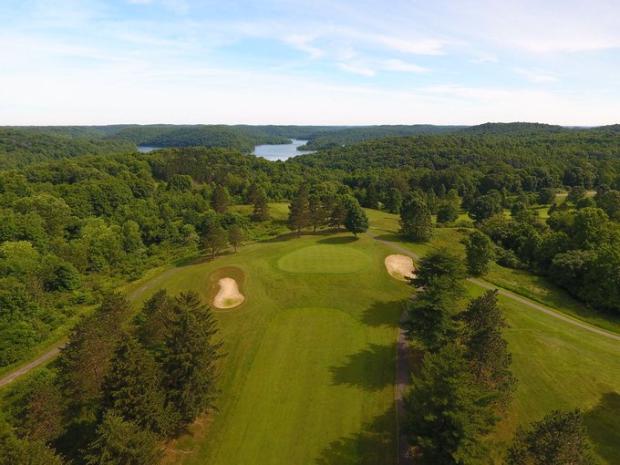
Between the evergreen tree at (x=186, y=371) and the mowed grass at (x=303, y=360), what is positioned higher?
the evergreen tree at (x=186, y=371)

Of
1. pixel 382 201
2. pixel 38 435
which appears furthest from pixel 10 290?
pixel 382 201

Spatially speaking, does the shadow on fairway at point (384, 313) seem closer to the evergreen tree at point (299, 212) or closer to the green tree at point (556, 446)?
the green tree at point (556, 446)

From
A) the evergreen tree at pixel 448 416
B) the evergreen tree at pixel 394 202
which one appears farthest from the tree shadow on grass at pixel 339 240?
the evergreen tree at pixel 394 202

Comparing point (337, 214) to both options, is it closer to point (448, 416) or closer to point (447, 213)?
point (447, 213)

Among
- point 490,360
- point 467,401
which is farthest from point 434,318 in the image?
point 467,401

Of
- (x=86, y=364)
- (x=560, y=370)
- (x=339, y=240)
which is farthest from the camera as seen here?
(x=339, y=240)

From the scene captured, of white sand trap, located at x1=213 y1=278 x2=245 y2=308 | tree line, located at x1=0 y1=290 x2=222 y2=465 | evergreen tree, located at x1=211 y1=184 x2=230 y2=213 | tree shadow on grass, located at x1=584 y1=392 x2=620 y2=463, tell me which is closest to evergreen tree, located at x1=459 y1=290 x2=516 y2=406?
tree shadow on grass, located at x1=584 y1=392 x2=620 y2=463
